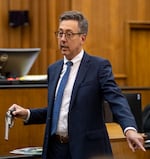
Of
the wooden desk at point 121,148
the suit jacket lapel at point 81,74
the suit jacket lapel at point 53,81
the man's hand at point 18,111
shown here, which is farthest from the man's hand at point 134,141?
the wooden desk at point 121,148

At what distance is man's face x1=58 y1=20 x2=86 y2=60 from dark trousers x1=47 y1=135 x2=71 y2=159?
1.50 feet

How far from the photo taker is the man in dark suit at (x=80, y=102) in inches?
98.0

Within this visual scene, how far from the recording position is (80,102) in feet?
8.19

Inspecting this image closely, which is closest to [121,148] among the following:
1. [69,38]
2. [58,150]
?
[58,150]

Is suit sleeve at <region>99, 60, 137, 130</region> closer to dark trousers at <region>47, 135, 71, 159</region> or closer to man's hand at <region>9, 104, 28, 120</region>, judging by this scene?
dark trousers at <region>47, 135, 71, 159</region>

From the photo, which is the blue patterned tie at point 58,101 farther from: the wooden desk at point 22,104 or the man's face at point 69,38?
the wooden desk at point 22,104

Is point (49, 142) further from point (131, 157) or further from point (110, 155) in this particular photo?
point (131, 157)

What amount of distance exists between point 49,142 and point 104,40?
16.8 ft

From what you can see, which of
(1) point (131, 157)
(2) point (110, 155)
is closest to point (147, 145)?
(1) point (131, 157)

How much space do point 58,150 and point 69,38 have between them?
0.58m

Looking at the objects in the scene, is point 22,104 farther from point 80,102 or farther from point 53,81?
point 80,102

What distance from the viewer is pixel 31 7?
765cm

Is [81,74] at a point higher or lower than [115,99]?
higher

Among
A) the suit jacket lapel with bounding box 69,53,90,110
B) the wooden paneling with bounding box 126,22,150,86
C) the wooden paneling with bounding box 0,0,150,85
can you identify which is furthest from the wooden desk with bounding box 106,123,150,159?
the wooden paneling with bounding box 126,22,150,86
